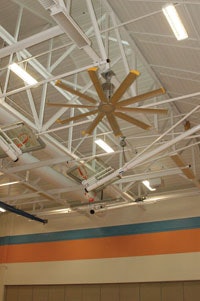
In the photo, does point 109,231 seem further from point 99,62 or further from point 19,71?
point 99,62

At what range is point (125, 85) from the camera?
6.65 metres

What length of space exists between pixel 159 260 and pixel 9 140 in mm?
9422

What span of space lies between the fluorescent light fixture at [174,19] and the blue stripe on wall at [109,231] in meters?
10.9

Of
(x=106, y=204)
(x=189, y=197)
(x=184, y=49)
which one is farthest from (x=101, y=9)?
(x=189, y=197)

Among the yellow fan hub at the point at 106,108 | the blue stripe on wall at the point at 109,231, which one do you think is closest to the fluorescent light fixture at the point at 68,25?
the yellow fan hub at the point at 106,108

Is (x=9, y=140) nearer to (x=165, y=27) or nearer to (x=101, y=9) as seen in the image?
(x=101, y=9)

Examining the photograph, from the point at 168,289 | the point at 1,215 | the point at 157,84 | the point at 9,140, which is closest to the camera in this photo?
the point at 9,140

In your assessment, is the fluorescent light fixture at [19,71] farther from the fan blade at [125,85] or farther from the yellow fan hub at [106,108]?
the fan blade at [125,85]

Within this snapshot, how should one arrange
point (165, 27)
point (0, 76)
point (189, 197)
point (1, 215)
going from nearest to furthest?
point (165, 27) < point (0, 76) < point (189, 197) < point (1, 215)

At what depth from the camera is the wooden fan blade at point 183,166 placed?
1107cm

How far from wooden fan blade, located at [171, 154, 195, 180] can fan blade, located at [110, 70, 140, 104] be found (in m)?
4.44

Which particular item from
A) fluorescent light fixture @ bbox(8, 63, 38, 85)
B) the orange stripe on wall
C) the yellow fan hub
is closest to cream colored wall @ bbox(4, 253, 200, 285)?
the orange stripe on wall

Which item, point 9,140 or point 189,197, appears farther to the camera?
point 189,197

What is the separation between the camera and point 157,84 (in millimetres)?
10273
